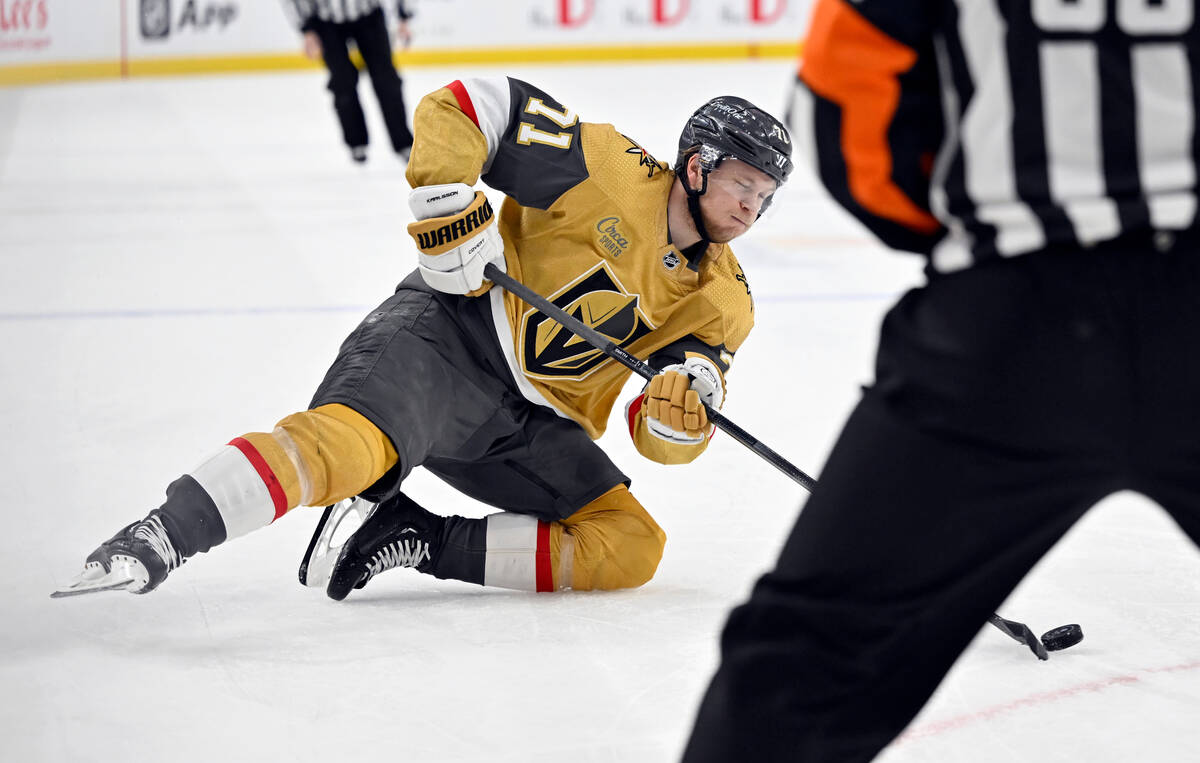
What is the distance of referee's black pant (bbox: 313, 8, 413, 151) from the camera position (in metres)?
6.60

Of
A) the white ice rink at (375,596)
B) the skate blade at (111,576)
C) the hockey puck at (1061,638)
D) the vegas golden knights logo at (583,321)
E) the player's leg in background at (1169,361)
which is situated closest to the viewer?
the player's leg in background at (1169,361)

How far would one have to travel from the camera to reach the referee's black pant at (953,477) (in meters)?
0.95

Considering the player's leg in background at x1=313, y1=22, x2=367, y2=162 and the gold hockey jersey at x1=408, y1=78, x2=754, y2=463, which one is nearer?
the gold hockey jersey at x1=408, y1=78, x2=754, y2=463

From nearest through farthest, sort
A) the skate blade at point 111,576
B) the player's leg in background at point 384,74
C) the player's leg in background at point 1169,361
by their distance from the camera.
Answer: the player's leg in background at point 1169,361 → the skate blade at point 111,576 → the player's leg in background at point 384,74

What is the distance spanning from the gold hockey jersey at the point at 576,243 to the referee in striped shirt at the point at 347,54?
4.42 meters

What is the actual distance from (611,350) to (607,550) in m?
0.31

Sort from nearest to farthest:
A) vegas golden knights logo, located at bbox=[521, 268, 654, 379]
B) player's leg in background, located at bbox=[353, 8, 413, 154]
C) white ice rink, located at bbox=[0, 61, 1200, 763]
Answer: white ice rink, located at bbox=[0, 61, 1200, 763] < vegas golden knights logo, located at bbox=[521, 268, 654, 379] < player's leg in background, located at bbox=[353, 8, 413, 154]

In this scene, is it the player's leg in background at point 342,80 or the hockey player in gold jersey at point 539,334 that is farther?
the player's leg in background at point 342,80

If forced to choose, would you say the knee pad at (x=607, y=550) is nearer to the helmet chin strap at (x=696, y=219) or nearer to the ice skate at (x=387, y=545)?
the ice skate at (x=387, y=545)

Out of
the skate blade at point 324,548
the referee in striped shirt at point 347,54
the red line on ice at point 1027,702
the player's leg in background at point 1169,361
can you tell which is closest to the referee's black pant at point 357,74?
the referee in striped shirt at point 347,54

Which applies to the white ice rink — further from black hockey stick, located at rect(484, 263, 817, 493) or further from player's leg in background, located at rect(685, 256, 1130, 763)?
player's leg in background, located at rect(685, 256, 1130, 763)

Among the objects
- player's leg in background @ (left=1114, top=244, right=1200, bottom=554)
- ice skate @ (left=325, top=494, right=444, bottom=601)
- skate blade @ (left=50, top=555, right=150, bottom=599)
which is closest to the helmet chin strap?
ice skate @ (left=325, top=494, right=444, bottom=601)

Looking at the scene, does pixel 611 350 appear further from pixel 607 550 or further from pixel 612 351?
pixel 607 550

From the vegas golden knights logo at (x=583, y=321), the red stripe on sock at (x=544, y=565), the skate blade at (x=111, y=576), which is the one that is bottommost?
the red stripe on sock at (x=544, y=565)
